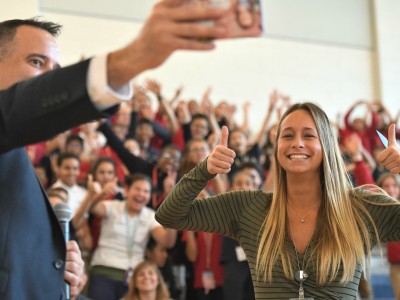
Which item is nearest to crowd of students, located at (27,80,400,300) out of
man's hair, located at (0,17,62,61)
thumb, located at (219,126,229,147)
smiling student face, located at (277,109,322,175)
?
smiling student face, located at (277,109,322,175)

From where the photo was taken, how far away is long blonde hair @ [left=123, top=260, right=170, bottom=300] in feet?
12.3

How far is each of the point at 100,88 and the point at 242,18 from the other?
244 mm

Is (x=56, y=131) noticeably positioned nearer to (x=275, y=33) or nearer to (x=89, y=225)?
(x=89, y=225)

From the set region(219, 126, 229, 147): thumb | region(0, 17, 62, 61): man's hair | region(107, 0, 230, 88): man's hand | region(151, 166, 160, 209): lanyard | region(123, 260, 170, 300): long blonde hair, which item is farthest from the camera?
region(151, 166, 160, 209): lanyard

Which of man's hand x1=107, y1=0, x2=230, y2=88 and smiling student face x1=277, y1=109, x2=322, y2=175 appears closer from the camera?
man's hand x1=107, y1=0, x2=230, y2=88

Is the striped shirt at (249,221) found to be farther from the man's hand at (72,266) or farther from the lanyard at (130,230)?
the lanyard at (130,230)

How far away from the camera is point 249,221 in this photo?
2.17m

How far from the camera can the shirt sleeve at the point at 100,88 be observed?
970mm

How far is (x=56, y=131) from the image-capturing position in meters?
1.00

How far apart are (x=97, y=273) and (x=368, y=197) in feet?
7.35

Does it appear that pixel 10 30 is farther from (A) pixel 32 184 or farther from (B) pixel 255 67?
(B) pixel 255 67

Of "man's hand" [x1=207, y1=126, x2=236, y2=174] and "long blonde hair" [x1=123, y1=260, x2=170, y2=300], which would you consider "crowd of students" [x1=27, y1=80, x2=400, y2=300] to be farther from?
"man's hand" [x1=207, y1=126, x2=236, y2=174]

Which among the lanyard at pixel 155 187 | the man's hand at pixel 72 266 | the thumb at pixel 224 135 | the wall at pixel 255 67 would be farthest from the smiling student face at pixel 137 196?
the wall at pixel 255 67

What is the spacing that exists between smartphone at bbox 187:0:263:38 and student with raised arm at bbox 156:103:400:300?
3.70 ft
